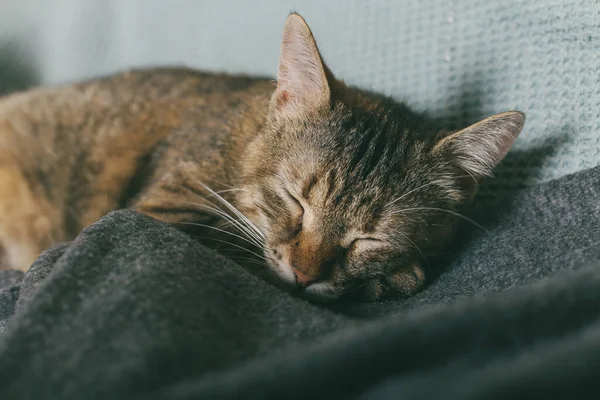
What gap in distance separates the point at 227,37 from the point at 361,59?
65 centimetres

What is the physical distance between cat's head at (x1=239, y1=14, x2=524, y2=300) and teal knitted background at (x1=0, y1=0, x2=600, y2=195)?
18 cm

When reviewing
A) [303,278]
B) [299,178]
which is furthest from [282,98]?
[303,278]

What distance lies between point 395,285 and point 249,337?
1.48ft

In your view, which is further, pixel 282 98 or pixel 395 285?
pixel 282 98

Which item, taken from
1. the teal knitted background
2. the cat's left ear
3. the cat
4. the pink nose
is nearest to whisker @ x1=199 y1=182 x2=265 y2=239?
the cat

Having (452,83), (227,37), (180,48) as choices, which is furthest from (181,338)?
(180,48)

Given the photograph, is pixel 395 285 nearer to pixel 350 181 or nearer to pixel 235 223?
pixel 350 181

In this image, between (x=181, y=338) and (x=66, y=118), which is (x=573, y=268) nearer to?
(x=181, y=338)

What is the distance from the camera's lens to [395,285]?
3.43 feet

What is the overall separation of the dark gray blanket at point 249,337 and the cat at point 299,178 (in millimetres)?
206

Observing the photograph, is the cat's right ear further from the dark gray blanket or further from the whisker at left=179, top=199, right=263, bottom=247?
the dark gray blanket

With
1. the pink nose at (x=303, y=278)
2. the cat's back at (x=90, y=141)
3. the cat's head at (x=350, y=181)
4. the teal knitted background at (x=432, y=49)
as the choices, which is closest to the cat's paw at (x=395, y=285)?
the cat's head at (x=350, y=181)

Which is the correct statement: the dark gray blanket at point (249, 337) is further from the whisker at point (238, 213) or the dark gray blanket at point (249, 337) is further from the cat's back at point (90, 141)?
the cat's back at point (90, 141)

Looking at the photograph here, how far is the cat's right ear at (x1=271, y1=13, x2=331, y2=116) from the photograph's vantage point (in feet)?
3.45
